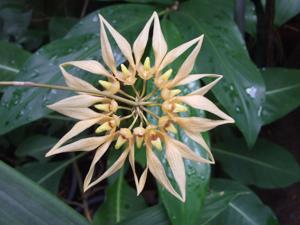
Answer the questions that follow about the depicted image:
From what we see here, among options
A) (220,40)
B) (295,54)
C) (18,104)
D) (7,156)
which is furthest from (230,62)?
(7,156)

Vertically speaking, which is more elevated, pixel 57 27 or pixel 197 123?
pixel 197 123

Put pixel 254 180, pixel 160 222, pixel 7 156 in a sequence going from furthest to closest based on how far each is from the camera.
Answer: pixel 7 156
pixel 254 180
pixel 160 222

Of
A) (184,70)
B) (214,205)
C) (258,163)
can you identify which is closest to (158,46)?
(184,70)

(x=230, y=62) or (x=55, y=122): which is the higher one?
(x=230, y=62)

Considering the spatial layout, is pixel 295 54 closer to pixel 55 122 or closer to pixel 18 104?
pixel 55 122

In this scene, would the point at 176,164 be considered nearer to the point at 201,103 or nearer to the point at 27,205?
the point at 201,103

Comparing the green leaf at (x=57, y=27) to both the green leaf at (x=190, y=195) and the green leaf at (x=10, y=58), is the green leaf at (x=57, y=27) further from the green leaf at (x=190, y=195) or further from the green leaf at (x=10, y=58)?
the green leaf at (x=190, y=195)
